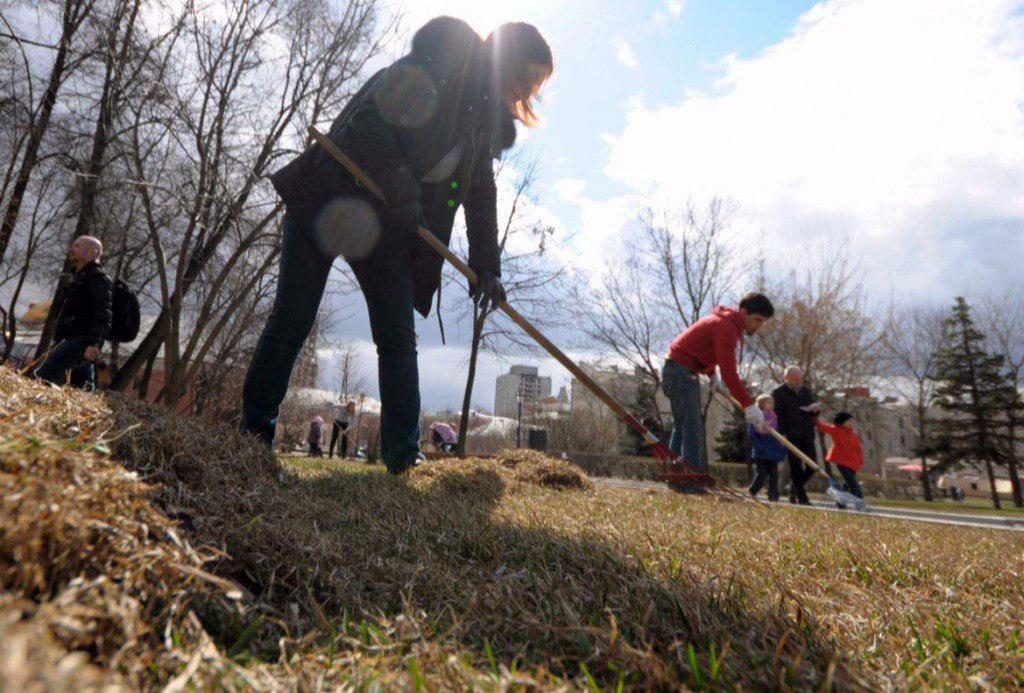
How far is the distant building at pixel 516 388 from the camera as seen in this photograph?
198 feet

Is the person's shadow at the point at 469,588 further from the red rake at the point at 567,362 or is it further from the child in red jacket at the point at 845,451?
the child in red jacket at the point at 845,451

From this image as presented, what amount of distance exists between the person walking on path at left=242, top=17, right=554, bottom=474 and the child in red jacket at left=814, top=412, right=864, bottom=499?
735 cm

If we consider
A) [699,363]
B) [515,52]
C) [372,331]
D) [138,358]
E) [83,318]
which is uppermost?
[515,52]

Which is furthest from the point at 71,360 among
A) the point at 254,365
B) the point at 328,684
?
the point at 328,684

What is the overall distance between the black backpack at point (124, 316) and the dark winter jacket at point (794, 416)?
8.40 meters

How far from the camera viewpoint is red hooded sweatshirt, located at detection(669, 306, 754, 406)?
6.02m

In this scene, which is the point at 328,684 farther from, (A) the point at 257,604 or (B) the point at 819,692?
(B) the point at 819,692

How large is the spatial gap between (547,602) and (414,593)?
285 millimetres

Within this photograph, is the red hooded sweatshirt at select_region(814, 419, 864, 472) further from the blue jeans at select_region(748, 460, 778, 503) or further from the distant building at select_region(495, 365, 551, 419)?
the distant building at select_region(495, 365, 551, 419)

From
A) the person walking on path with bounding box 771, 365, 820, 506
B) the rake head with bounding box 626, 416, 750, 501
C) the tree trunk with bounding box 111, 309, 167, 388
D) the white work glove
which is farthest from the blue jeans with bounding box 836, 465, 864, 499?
the tree trunk with bounding box 111, 309, 167, 388

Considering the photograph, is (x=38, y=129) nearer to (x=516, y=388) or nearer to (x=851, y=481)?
(x=851, y=481)

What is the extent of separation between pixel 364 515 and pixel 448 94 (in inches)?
96.9

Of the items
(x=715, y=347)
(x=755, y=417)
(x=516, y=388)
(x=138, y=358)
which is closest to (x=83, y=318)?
(x=715, y=347)

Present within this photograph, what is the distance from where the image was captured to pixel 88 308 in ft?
18.0
